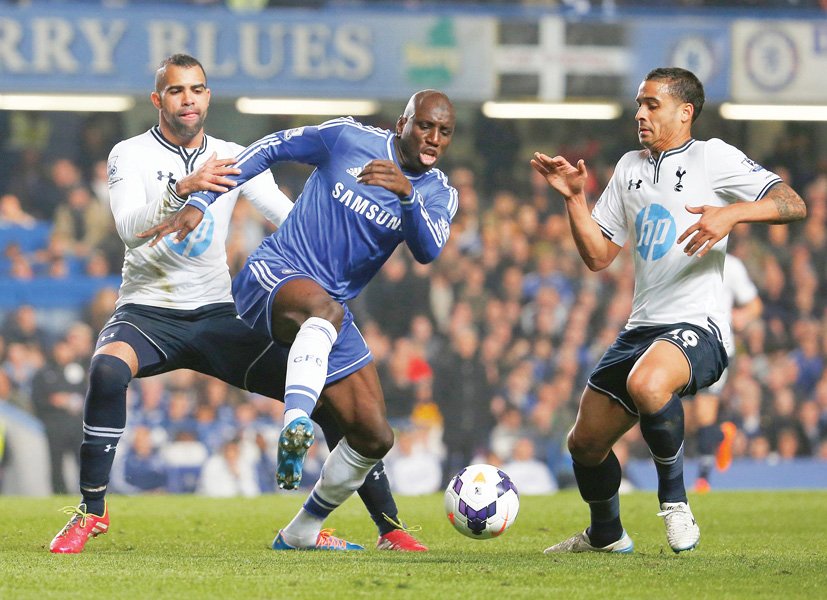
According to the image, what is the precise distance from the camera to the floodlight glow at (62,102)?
1450 centimetres

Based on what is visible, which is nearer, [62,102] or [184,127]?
[184,127]

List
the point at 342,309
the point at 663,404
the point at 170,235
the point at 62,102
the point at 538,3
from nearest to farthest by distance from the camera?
the point at 663,404 → the point at 342,309 → the point at 170,235 → the point at 62,102 → the point at 538,3

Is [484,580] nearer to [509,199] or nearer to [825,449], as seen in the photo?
[825,449]

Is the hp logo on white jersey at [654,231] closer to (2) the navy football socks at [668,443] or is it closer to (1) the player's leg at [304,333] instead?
(2) the navy football socks at [668,443]

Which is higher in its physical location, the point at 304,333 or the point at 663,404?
the point at 304,333

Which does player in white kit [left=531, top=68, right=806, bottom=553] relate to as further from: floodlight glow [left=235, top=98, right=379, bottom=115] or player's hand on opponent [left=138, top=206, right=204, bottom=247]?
floodlight glow [left=235, top=98, right=379, bottom=115]

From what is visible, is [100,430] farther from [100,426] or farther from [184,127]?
[184,127]

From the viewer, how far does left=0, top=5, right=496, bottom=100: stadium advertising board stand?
13984mm

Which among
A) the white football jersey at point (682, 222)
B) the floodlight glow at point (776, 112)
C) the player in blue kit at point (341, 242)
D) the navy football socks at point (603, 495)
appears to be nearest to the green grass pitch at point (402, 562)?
the navy football socks at point (603, 495)

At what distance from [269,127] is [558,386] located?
6.24 metres

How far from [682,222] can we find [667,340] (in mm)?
600

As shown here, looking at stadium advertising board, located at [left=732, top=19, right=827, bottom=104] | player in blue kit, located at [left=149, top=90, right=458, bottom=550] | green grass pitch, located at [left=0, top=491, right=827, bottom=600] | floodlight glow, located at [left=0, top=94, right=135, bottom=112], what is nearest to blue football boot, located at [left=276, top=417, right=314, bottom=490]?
green grass pitch, located at [left=0, top=491, right=827, bottom=600]

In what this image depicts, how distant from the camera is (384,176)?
465 centimetres

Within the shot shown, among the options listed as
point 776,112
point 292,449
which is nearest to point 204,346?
point 292,449
